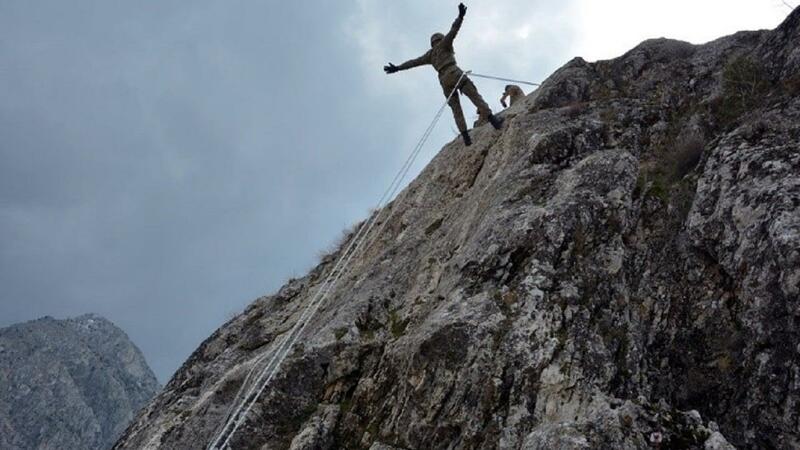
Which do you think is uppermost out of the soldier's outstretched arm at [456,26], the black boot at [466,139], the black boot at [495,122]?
the soldier's outstretched arm at [456,26]

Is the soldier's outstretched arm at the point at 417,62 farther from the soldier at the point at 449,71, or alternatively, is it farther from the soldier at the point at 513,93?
the soldier at the point at 513,93

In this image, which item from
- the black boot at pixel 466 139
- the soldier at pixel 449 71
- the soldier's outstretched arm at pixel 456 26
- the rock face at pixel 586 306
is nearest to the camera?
the rock face at pixel 586 306

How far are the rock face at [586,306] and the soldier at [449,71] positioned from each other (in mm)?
2413

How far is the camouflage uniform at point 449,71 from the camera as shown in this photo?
668 inches

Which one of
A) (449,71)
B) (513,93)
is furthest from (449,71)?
(513,93)

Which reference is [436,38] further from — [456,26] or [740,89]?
[740,89]

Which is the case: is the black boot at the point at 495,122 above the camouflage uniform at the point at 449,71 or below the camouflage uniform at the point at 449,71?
below

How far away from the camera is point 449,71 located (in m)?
17.1

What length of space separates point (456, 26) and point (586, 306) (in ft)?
32.2

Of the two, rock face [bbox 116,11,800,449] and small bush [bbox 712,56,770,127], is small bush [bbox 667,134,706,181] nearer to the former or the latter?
rock face [bbox 116,11,800,449]

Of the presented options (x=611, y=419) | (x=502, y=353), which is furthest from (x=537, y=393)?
(x=611, y=419)

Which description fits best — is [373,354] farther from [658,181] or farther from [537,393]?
[658,181]

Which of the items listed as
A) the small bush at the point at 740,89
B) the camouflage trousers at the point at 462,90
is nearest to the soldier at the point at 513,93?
the camouflage trousers at the point at 462,90

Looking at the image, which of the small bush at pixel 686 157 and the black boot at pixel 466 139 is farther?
the black boot at pixel 466 139
